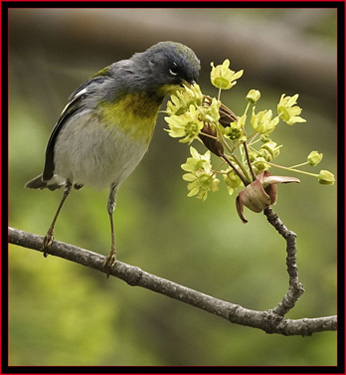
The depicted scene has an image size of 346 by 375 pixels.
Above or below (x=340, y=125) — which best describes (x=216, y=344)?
below

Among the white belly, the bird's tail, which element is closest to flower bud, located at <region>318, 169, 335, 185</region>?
the white belly

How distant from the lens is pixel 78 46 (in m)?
4.66

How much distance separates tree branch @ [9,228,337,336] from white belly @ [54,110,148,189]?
80 cm

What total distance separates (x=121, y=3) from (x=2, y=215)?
3.91 feet

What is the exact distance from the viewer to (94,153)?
12.4 feet

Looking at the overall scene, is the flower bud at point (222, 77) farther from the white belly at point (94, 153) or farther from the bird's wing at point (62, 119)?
the bird's wing at point (62, 119)

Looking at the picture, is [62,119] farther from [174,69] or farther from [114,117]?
[174,69]

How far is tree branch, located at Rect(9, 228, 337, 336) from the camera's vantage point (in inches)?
97.0

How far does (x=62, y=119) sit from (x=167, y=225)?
4.09 ft

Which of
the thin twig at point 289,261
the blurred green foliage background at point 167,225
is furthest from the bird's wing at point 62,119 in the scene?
the thin twig at point 289,261

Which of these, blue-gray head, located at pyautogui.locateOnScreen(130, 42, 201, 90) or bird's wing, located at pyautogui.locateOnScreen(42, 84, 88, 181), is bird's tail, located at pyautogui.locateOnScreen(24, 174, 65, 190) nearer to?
bird's wing, located at pyautogui.locateOnScreen(42, 84, 88, 181)

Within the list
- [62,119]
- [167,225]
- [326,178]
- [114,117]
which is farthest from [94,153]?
[326,178]

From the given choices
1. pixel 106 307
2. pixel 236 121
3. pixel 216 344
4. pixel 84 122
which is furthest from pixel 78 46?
pixel 236 121

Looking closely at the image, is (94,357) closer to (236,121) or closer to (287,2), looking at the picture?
(236,121)
